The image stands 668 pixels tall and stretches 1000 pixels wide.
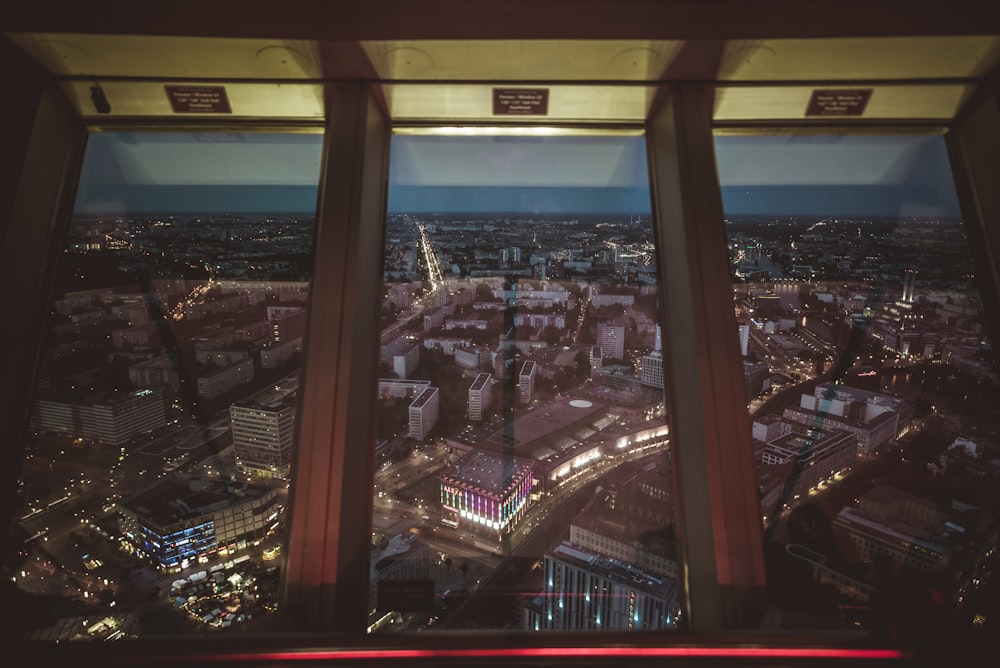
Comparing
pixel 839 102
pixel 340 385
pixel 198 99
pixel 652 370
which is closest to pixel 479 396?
pixel 340 385

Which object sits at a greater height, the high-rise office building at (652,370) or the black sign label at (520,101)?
the black sign label at (520,101)

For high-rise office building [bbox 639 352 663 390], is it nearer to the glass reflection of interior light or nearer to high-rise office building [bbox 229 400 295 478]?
the glass reflection of interior light

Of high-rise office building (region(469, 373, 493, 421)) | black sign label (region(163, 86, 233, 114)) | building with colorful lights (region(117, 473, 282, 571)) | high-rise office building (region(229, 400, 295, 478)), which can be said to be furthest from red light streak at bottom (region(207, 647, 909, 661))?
black sign label (region(163, 86, 233, 114))

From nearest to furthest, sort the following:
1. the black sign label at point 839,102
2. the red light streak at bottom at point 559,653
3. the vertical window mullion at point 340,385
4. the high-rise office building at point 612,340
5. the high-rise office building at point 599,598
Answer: the red light streak at bottom at point 559,653, the vertical window mullion at point 340,385, the high-rise office building at point 599,598, the black sign label at point 839,102, the high-rise office building at point 612,340

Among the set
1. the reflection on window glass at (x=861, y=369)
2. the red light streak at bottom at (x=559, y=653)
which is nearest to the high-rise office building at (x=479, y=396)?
the red light streak at bottom at (x=559, y=653)

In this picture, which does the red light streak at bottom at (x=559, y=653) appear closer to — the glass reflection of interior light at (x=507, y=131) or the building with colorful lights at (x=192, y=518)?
the building with colorful lights at (x=192, y=518)

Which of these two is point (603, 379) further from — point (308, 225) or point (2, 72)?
point (2, 72)

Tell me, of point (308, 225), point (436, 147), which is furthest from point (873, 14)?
point (308, 225)
